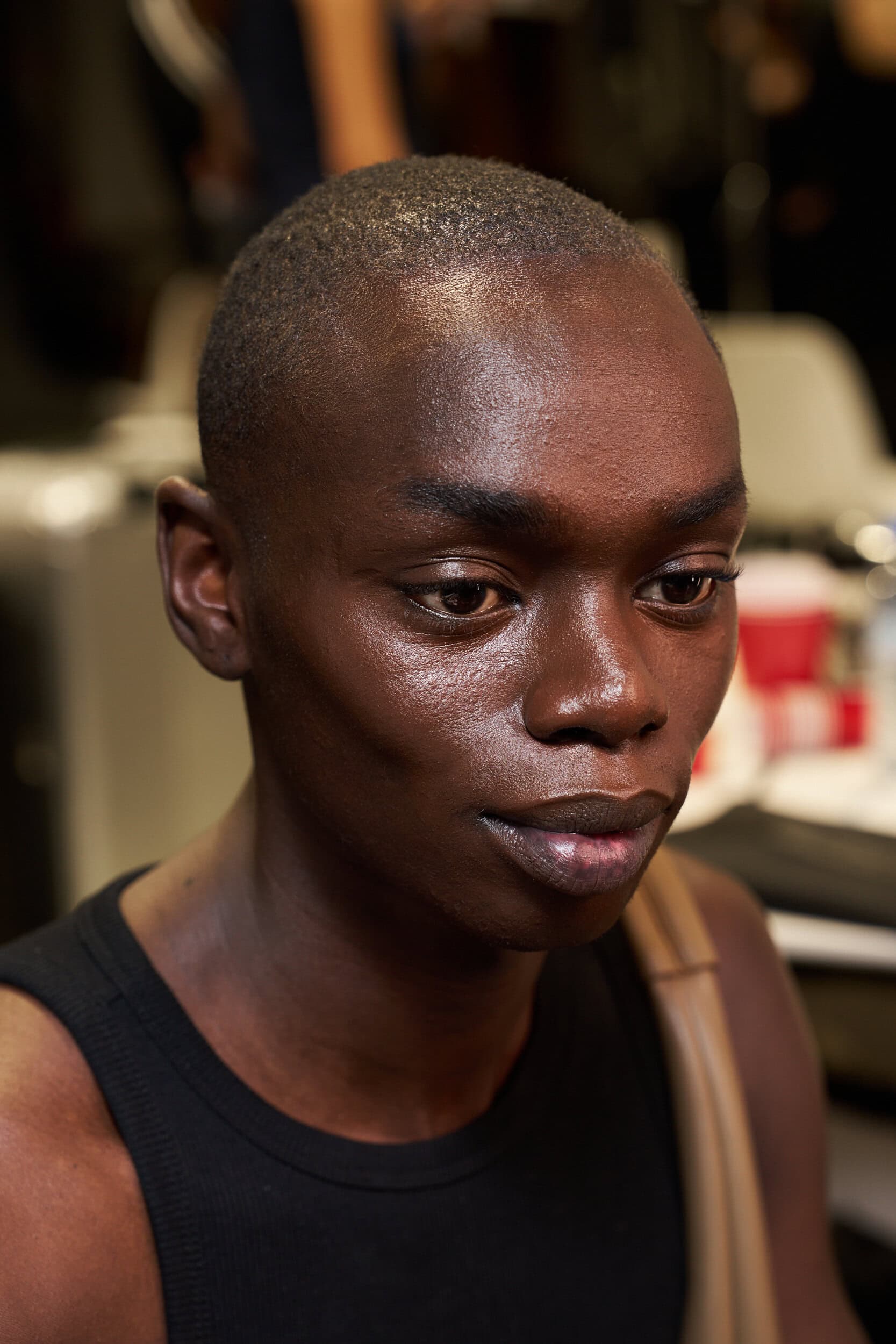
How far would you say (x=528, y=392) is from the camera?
0.64 m

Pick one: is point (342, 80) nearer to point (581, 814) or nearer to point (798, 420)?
point (798, 420)

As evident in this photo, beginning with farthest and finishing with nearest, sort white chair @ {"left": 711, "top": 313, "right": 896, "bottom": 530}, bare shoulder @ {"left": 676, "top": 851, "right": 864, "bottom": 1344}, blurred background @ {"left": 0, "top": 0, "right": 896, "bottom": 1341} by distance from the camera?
1. white chair @ {"left": 711, "top": 313, "right": 896, "bottom": 530}
2. blurred background @ {"left": 0, "top": 0, "right": 896, "bottom": 1341}
3. bare shoulder @ {"left": 676, "top": 851, "right": 864, "bottom": 1344}

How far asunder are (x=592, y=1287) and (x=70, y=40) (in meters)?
2.24

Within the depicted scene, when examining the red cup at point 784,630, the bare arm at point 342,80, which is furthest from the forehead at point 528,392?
the bare arm at point 342,80

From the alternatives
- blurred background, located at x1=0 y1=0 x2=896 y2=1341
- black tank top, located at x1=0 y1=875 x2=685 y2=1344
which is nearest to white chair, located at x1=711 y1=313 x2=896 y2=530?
blurred background, located at x1=0 y1=0 x2=896 y2=1341

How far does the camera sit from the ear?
751 mm

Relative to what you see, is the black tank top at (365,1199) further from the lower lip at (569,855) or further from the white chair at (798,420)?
the white chair at (798,420)

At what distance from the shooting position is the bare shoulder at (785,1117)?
92cm

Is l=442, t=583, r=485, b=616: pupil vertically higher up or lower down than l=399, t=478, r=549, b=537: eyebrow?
lower down

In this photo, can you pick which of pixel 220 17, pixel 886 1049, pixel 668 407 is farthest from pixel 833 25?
pixel 668 407

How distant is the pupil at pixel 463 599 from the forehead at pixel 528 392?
52 mm

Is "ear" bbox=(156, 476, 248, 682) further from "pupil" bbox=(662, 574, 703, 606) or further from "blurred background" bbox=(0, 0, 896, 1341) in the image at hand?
"blurred background" bbox=(0, 0, 896, 1341)

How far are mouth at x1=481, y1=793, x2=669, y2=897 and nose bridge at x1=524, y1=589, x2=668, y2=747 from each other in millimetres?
32

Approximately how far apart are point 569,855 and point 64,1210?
30 cm
